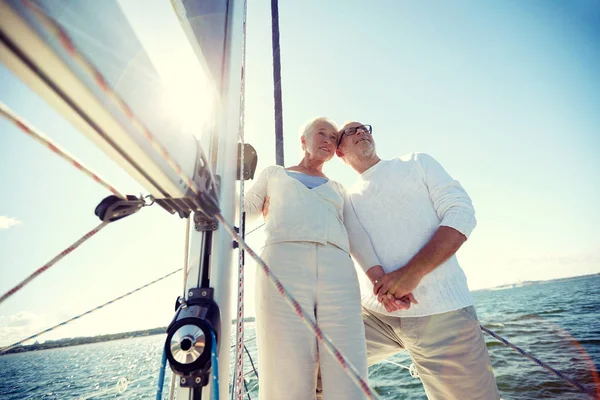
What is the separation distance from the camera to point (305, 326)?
111 centimetres

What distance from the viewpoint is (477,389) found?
51.6 inches

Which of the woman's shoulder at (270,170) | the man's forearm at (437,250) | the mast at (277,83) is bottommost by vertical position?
the man's forearm at (437,250)

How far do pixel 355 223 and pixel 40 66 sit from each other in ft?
5.15

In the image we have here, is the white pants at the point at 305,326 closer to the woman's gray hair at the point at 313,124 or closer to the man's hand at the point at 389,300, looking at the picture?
the man's hand at the point at 389,300

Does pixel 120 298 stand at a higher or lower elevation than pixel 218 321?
higher

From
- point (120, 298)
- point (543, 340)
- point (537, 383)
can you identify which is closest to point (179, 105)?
point (120, 298)

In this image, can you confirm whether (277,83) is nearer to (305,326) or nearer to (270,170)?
(270,170)

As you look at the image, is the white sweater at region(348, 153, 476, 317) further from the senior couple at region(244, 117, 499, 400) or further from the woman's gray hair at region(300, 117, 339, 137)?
the woman's gray hair at region(300, 117, 339, 137)

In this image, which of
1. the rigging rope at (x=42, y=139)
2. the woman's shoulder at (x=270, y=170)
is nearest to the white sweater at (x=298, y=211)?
the woman's shoulder at (x=270, y=170)

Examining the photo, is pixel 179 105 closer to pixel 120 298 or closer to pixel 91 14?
pixel 91 14

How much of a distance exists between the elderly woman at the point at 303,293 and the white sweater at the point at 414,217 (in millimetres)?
372

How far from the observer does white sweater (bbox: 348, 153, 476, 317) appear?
1479 mm

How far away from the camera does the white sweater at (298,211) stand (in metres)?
1.26

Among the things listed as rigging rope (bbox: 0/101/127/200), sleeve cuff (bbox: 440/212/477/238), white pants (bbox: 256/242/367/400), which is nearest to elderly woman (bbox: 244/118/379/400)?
white pants (bbox: 256/242/367/400)
